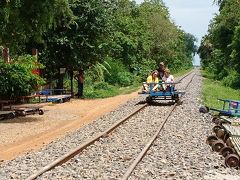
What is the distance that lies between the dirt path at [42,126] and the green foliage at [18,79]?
54.2 inches

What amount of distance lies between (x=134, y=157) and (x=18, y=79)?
11.7m

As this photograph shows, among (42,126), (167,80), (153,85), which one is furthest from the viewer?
(167,80)

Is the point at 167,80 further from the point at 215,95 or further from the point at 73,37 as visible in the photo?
the point at 215,95

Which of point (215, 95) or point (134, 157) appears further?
point (215, 95)

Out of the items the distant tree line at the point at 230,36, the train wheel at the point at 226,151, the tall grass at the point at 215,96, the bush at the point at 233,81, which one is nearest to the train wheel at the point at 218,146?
the train wheel at the point at 226,151

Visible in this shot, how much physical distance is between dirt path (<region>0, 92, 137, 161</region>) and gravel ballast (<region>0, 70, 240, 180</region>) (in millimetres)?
800

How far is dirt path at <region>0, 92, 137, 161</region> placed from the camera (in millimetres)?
13977

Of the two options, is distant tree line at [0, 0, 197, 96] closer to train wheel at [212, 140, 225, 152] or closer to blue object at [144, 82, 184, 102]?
blue object at [144, 82, 184, 102]

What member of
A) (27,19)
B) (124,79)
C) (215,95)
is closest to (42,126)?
(27,19)

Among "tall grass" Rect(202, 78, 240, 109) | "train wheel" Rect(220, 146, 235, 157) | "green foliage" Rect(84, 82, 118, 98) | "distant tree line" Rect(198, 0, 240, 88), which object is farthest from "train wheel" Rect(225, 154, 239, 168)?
"distant tree line" Rect(198, 0, 240, 88)

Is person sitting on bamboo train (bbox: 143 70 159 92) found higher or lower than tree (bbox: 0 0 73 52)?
lower

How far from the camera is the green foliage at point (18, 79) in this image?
21697 millimetres

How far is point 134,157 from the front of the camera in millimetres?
11023

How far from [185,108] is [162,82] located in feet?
8.51
